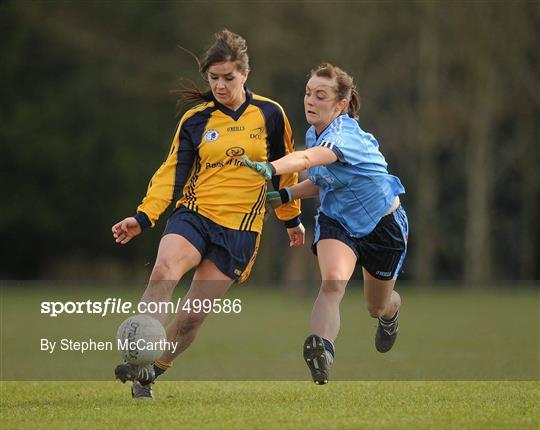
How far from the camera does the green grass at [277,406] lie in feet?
19.5

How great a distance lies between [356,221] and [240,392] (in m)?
1.50

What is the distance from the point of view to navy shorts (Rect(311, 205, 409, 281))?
7.19 m

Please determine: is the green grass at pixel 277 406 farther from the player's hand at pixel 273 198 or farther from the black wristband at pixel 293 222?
the player's hand at pixel 273 198

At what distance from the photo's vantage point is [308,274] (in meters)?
21.8

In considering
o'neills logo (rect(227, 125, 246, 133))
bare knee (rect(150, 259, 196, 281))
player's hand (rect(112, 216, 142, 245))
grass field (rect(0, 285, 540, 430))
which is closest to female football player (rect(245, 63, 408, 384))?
o'neills logo (rect(227, 125, 246, 133))

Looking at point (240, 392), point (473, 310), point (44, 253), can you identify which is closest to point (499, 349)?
point (240, 392)

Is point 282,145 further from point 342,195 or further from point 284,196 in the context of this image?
point 342,195

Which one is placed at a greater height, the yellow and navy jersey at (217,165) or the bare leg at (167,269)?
the yellow and navy jersey at (217,165)

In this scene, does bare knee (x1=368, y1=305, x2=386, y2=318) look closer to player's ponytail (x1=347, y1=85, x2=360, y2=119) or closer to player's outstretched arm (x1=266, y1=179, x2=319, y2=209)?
player's outstretched arm (x1=266, y1=179, x2=319, y2=209)

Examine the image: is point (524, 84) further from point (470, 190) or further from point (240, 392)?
point (240, 392)

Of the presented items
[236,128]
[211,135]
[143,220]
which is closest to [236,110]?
[236,128]

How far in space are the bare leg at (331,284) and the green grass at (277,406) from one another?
508mm

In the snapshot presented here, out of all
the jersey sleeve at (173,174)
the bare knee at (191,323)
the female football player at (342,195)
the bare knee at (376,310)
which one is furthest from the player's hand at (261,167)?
the bare knee at (376,310)

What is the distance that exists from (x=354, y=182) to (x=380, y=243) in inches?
21.0
